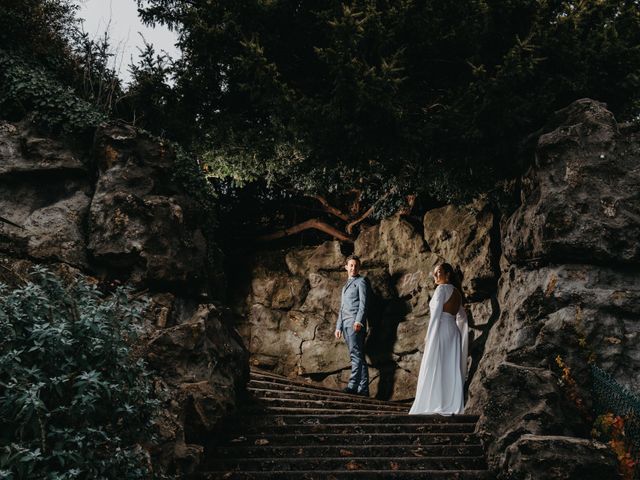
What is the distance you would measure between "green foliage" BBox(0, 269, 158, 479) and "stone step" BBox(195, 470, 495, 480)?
4.74 feet

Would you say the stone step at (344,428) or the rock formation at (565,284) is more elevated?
the rock formation at (565,284)

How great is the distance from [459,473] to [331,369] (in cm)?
650

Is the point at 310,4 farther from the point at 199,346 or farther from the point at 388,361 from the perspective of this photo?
the point at 388,361

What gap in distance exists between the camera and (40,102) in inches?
346

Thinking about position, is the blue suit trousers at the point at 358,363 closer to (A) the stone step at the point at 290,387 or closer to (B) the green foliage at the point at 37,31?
(A) the stone step at the point at 290,387

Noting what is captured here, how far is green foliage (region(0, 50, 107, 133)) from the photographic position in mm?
8766

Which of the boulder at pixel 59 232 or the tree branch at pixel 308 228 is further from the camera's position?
the tree branch at pixel 308 228

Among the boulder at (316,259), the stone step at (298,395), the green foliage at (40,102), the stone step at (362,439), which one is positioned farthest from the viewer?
the boulder at (316,259)

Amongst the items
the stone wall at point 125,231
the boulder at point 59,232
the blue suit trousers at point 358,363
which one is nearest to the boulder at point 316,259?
the blue suit trousers at point 358,363

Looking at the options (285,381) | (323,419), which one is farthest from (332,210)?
(323,419)

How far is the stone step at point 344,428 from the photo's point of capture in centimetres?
720

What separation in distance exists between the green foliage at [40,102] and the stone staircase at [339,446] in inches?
188

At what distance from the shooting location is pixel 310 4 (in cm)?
918

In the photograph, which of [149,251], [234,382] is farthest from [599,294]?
[149,251]
